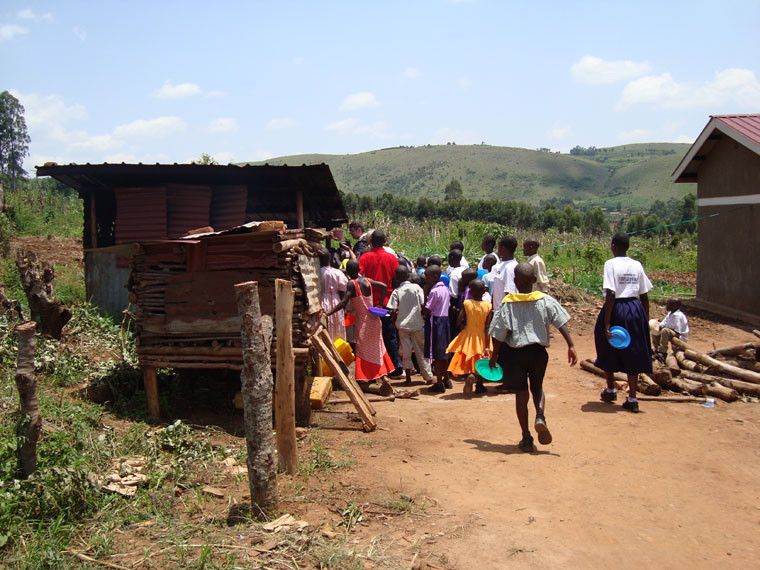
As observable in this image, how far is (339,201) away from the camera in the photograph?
12.8m

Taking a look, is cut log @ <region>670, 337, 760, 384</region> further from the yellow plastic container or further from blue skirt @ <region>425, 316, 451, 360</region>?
the yellow plastic container

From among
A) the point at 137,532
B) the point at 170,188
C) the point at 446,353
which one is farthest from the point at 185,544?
the point at 170,188

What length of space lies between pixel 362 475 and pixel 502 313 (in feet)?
6.26

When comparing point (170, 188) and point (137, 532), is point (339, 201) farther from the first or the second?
point (137, 532)

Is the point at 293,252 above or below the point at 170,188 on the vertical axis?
below

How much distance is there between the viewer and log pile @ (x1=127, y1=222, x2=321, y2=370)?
6145 mm

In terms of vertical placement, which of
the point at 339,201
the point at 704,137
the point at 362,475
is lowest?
the point at 362,475

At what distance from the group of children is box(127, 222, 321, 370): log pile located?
1.45 metres

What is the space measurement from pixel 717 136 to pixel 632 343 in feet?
32.7

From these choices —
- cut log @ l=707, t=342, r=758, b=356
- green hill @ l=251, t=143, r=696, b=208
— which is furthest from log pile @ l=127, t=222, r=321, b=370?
green hill @ l=251, t=143, r=696, b=208

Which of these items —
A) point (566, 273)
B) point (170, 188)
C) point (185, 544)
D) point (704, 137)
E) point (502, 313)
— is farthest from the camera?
point (566, 273)

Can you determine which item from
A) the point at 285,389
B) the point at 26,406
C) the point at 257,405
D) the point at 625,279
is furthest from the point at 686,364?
the point at 26,406

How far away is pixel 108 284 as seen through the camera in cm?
1016

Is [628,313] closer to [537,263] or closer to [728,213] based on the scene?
[537,263]
